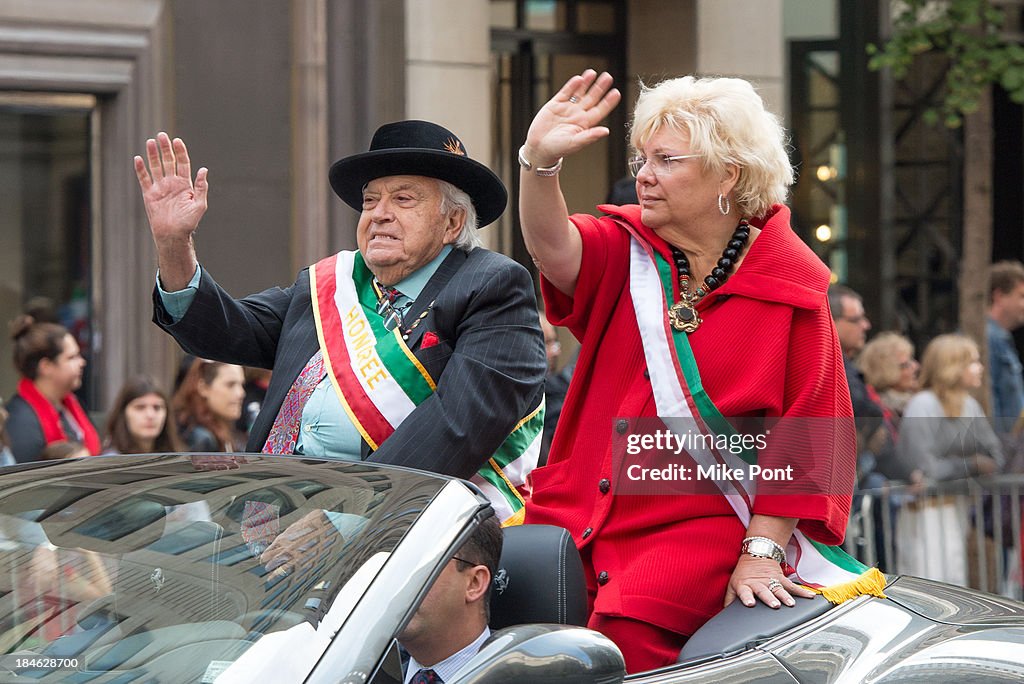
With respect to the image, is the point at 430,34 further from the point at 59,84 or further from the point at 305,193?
the point at 59,84

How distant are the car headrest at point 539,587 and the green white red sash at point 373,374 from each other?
66 cm

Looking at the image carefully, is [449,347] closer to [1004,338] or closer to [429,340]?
[429,340]

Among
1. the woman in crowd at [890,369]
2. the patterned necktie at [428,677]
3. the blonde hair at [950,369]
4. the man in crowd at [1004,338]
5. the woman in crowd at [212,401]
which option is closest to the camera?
the patterned necktie at [428,677]

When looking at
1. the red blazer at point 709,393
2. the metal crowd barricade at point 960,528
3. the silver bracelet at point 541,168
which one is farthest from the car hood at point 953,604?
the metal crowd barricade at point 960,528

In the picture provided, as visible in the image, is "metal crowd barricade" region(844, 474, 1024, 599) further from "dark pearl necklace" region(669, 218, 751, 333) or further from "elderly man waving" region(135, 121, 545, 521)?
"dark pearl necklace" region(669, 218, 751, 333)

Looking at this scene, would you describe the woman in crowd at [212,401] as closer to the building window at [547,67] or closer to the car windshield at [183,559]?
the building window at [547,67]

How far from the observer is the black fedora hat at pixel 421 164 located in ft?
13.4

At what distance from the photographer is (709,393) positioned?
3.69m

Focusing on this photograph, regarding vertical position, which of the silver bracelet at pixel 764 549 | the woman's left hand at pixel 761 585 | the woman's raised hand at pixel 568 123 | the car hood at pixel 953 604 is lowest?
the car hood at pixel 953 604

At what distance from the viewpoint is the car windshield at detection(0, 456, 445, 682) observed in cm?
258

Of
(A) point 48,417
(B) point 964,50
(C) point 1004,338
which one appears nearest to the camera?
(A) point 48,417

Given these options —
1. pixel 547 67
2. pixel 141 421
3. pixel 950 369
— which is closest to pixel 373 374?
pixel 141 421

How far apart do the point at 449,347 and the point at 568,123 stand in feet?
2.33

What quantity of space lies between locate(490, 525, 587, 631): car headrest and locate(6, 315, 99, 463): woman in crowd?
4.46 m
